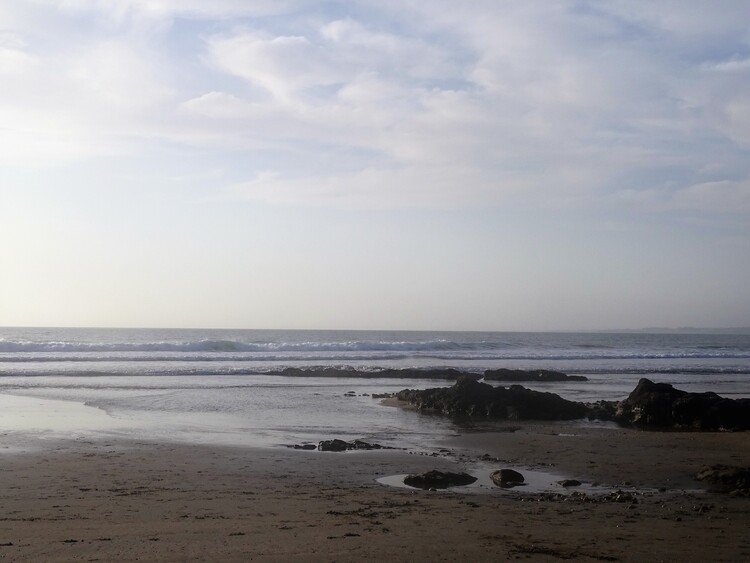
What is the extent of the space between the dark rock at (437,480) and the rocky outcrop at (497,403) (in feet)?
28.5

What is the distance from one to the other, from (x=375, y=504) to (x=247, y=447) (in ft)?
16.4

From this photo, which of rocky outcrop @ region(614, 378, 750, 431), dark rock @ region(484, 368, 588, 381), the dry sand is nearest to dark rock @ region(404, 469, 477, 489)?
the dry sand

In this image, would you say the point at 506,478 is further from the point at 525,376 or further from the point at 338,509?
the point at 525,376

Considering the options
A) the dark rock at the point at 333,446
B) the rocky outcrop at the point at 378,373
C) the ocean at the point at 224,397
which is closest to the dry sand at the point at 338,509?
the dark rock at the point at 333,446

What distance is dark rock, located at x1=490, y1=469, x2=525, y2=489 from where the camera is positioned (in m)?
9.91

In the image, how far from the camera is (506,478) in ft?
33.0

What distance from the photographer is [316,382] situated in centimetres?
2988

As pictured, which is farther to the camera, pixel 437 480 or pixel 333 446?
pixel 333 446

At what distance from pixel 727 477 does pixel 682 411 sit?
780cm

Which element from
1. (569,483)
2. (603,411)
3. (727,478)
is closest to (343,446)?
(569,483)

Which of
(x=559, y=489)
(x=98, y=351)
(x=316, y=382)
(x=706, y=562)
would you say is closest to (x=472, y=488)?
(x=559, y=489)

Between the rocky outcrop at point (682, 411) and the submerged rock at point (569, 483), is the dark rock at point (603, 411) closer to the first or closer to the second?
the rocky outcrop at point (682, 411)

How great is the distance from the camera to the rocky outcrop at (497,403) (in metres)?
18.5

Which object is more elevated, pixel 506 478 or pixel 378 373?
pixel 506 478
